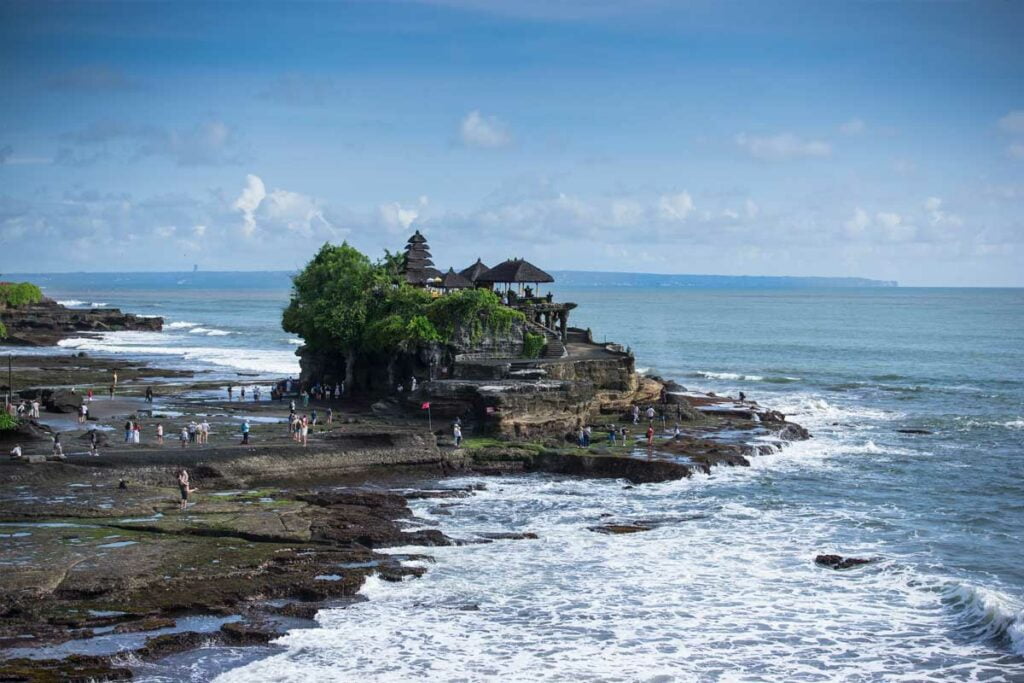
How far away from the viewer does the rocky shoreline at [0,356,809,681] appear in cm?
2551

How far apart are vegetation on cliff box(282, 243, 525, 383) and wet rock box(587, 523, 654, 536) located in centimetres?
2407

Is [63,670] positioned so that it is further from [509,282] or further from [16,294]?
[16,294]

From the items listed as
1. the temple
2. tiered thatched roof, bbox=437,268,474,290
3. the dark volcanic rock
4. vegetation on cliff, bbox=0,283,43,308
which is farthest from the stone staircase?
vegetation on cliff, bbox=0,283,43,308

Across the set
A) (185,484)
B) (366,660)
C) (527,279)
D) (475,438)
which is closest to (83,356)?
(527,279)

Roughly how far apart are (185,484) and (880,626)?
860 inches

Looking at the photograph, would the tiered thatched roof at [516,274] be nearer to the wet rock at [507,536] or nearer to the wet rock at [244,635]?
the wet rock at [507,536]

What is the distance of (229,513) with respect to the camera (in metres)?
35.0

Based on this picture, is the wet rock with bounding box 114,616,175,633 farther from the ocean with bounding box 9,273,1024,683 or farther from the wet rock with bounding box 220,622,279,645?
the ocean with bounding box 9,273,1024,683

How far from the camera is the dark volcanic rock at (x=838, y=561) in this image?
31766 mm

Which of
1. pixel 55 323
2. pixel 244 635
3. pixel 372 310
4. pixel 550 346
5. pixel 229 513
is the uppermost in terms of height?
pixel 372 310

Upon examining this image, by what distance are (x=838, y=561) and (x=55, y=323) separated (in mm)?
105066

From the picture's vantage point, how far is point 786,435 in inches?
2133

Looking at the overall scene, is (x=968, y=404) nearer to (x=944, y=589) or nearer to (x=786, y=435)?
(x=786, y=435)

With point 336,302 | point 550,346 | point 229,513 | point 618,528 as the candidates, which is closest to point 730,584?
point 618,528
